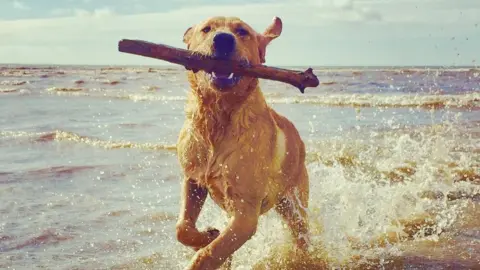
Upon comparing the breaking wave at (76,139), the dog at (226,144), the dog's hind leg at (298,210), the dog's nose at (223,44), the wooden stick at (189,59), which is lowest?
the breaking wave at (76,139)

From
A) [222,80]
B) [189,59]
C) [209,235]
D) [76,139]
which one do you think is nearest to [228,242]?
[209,235]

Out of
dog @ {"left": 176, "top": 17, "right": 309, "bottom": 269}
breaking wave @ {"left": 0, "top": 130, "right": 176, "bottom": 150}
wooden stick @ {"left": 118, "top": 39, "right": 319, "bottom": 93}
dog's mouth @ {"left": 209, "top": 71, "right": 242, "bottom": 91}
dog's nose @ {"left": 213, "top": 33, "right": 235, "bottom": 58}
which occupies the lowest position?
breaking wave @ {"left": 0, "top": 130, "right": 176, "bottom": 150}

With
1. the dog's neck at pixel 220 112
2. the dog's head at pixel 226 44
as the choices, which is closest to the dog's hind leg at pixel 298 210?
the dog's neck at pixel 220 112

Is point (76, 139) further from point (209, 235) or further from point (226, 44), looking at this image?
point (226, 44)

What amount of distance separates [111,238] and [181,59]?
7.64 ft

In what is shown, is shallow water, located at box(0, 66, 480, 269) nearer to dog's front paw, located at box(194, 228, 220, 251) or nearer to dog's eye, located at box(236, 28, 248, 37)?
dog's front paw, located at box(194, 228, 220, 251)

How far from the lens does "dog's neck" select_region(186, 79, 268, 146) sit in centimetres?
407

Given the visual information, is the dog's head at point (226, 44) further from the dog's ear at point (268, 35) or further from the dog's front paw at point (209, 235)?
the dog's front paw at point (209, 235)

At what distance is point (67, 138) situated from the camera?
11.0m

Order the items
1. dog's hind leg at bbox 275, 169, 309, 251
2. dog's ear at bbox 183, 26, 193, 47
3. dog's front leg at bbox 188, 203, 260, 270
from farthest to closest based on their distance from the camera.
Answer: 1. dog's hind leg at bbox 275, 169, 309, 251
2. dog's ear at bbox 183, 26, 193, 47
3. dog's front leg at bbox 188, 203, 260, 270

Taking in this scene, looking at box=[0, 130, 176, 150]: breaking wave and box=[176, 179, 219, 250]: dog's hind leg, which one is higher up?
box=[176, 179, 219, 250]: dog's hind leg

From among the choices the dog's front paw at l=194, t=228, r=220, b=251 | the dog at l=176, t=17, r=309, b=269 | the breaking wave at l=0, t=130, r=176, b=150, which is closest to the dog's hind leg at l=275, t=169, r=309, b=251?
the dog at l=176, t=17, r=309, b=269

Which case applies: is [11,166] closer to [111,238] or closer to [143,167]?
[143,167]

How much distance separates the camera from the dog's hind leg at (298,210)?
5.07 m
